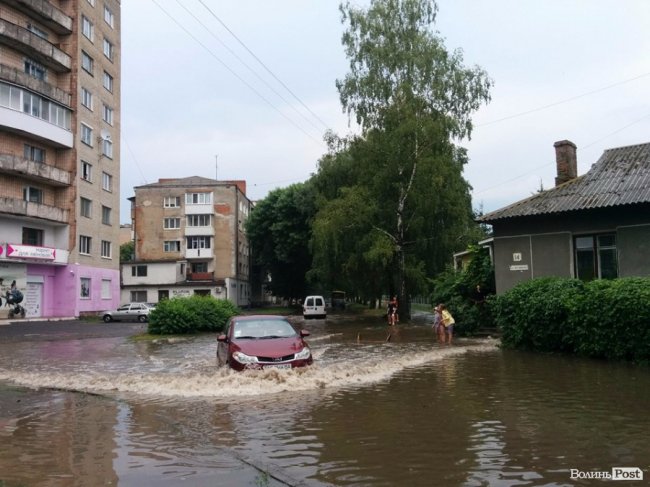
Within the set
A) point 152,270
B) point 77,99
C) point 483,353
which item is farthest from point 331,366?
point 152,270

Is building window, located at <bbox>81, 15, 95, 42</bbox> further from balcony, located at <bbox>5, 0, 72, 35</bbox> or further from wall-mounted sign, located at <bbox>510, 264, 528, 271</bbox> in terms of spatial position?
wall-mounted sign, located at <bbox>510, 264, 528, 271</bbox>

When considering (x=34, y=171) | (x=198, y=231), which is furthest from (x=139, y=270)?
(x=34, y=171)

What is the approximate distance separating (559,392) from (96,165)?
41361mm

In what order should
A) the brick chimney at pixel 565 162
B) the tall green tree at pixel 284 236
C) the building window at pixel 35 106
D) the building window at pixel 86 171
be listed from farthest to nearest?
the tall green tree at pixel 284 236, the building window at pixel 86 171, the building window at pixel 35 106, the brick chimney at pixel 565 162

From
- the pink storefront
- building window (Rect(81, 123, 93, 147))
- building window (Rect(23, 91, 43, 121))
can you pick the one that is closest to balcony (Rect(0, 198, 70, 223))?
the pink storefront

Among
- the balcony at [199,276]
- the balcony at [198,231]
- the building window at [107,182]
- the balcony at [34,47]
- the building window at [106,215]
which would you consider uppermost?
the balcony at [34,47]

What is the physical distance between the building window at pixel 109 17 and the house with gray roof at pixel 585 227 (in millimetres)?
39126

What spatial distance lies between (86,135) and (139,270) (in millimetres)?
22180

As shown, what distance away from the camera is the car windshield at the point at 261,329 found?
12422 mm

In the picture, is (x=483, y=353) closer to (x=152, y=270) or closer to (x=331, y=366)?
(x=331, y=366)

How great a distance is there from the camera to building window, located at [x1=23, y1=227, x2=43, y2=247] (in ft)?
123

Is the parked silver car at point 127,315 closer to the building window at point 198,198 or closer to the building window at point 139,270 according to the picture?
the building window at point 139,270

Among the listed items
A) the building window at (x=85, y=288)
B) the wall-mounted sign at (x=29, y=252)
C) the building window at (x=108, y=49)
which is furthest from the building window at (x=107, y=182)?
the building window at (x=108, y=49)

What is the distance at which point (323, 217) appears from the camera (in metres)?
34.8
